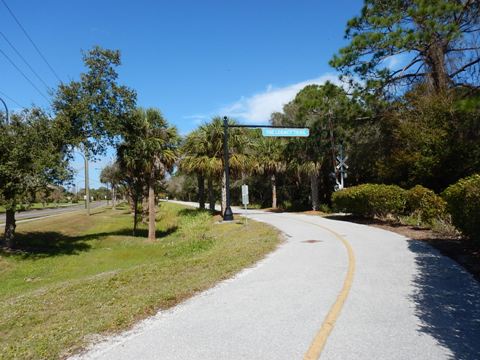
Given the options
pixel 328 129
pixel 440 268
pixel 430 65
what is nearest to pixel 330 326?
pixel 440 268

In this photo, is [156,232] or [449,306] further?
[156,232]

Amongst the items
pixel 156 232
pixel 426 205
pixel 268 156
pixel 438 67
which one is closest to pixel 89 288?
pixel 426 205

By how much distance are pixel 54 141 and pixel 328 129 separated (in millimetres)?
19683

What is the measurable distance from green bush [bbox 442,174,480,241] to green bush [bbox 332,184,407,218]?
23.4ft

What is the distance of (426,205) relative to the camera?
692 inches

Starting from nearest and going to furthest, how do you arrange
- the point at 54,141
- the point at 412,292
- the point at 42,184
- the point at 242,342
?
1. the point at 242,342
2. the point at 412,292
3. the point at 42,184
4. the point at 54,141

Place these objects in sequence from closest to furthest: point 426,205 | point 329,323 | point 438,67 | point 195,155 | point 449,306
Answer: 1. point 329,323
2. point 449,306
3. point 426,205
4. point 438,67
5. point 195,155

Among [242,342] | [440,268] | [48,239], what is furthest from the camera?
[48,239]

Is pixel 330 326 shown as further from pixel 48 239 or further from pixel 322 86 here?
pixel 48 239

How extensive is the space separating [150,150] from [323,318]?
21.4m

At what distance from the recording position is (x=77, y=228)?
108ft

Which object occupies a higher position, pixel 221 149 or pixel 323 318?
pixel 221 149

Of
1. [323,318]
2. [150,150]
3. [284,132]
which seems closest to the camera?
[323,318]

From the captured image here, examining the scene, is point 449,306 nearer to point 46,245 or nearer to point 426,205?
point 426,205
